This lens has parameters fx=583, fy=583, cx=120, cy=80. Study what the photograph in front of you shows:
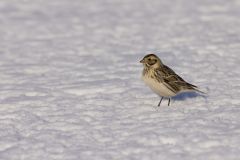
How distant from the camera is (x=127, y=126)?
22.1 ft

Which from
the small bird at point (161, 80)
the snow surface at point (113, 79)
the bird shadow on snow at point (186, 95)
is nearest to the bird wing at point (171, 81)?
the small bird at point (161, 80)

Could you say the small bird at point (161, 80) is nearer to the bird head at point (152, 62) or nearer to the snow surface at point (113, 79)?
the bird head at point (152, 62)

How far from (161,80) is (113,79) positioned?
1.72 meters

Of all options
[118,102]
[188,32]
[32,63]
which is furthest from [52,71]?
[188,32]

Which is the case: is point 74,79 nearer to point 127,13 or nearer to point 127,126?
point 127,126

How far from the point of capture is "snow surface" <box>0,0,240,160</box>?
616 centimetres

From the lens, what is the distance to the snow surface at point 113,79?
242 inches

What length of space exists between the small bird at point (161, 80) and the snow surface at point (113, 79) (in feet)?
0.68

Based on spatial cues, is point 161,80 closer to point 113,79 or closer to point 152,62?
point 152,62

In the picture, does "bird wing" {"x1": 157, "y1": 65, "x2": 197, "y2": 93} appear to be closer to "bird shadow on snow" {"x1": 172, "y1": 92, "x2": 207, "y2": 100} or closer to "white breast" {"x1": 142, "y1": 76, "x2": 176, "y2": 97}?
"white breast" {"x1": 142, "y1": 76, "x2": 176, "y2": 97}

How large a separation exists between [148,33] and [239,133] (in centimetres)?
605

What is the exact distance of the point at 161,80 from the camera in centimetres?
730

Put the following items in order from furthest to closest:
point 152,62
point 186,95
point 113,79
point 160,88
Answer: point 113,79, point 186,95, point 152,62, point 160,88

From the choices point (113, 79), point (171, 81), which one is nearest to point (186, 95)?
point (171, 81)
